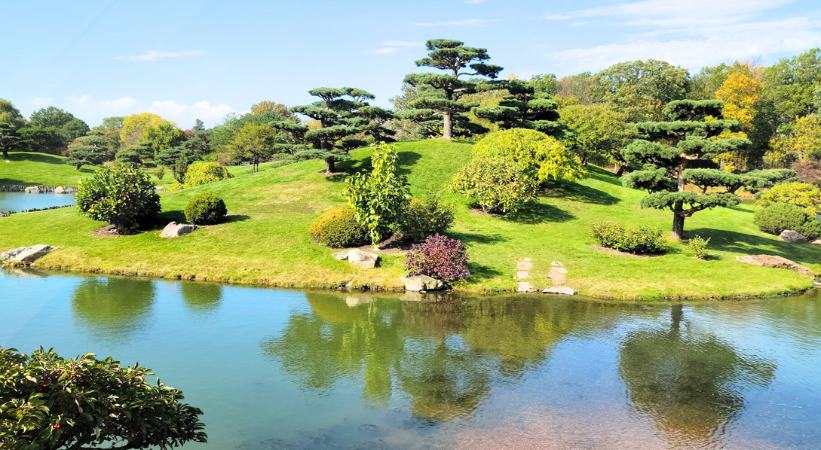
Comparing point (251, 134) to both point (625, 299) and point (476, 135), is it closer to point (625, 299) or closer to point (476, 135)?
point (476, 135)

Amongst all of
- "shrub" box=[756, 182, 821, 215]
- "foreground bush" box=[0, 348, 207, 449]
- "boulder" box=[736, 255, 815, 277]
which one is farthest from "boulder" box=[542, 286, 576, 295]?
"shrub" box=[756, 182, 821, 215]

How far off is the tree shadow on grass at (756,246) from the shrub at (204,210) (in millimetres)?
34300

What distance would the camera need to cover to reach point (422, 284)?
1128 inches

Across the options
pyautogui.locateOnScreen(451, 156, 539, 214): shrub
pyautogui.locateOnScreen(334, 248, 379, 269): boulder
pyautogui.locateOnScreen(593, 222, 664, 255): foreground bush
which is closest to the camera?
pyautogui.locateOnScreen(334, 248, 379, 269): boulder

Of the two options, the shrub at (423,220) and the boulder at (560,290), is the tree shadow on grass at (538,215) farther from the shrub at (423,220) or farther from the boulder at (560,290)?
the boulder at (560,290)

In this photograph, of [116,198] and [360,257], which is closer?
[360,257]

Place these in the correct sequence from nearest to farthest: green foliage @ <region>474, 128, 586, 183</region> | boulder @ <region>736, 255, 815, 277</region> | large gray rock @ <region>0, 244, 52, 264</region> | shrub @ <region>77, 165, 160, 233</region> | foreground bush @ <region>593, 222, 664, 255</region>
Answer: large gray rock @ <region>0, 244, 52, 264</region>
boulder @ <region>736, 255, 815, 277</region>
foreground bush @ <region>593, 222, 664, 255</region>
shrub @ <region>77, 165, 160, 233</region>
green foliage @ <region>474, 128, 586, 183</region>

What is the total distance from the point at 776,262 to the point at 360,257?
25.8 meters

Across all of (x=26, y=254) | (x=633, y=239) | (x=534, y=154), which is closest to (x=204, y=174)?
(x=26, y=254)

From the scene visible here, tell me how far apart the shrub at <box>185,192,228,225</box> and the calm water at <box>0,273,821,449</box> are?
8.99 meters

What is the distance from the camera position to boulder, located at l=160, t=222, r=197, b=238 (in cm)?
3525

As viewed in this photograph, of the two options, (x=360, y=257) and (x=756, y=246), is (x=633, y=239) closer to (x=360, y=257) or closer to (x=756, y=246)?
(x=756, y=246)

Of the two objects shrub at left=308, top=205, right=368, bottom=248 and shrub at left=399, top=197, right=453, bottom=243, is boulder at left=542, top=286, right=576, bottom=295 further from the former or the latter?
shrub at left=308, top=205, right=368, bottom=248

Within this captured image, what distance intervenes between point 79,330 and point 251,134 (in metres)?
59.8
